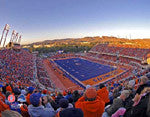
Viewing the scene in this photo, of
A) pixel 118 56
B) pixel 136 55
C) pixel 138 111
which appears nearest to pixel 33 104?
pixel 138 111

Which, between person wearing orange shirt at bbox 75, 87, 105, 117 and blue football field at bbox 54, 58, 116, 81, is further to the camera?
blue football field at bbox 54, 58, 116, 81

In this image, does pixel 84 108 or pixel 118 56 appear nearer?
pixel 84 108

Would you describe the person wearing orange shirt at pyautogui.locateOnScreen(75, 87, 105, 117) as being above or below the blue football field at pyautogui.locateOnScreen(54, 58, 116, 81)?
above

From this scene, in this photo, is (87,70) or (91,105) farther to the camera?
(87,70)

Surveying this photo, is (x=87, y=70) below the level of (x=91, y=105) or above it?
below

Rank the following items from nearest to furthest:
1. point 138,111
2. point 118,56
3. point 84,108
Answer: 1. point 138,111
2. point 84,108
3. point 118,56

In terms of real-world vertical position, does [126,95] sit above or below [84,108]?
above

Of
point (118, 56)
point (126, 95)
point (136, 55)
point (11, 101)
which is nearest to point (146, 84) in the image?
point (126, 95)

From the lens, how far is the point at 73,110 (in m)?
2.38

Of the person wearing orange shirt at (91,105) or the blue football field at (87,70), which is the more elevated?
the person wearing orange shirt at (91,105)

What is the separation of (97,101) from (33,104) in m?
1.46

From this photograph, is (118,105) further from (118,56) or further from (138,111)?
(118,56)

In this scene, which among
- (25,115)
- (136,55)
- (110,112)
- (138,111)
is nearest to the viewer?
(138,111)

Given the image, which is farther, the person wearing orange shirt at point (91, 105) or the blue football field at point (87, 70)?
the blue football field at point (87, 70)
